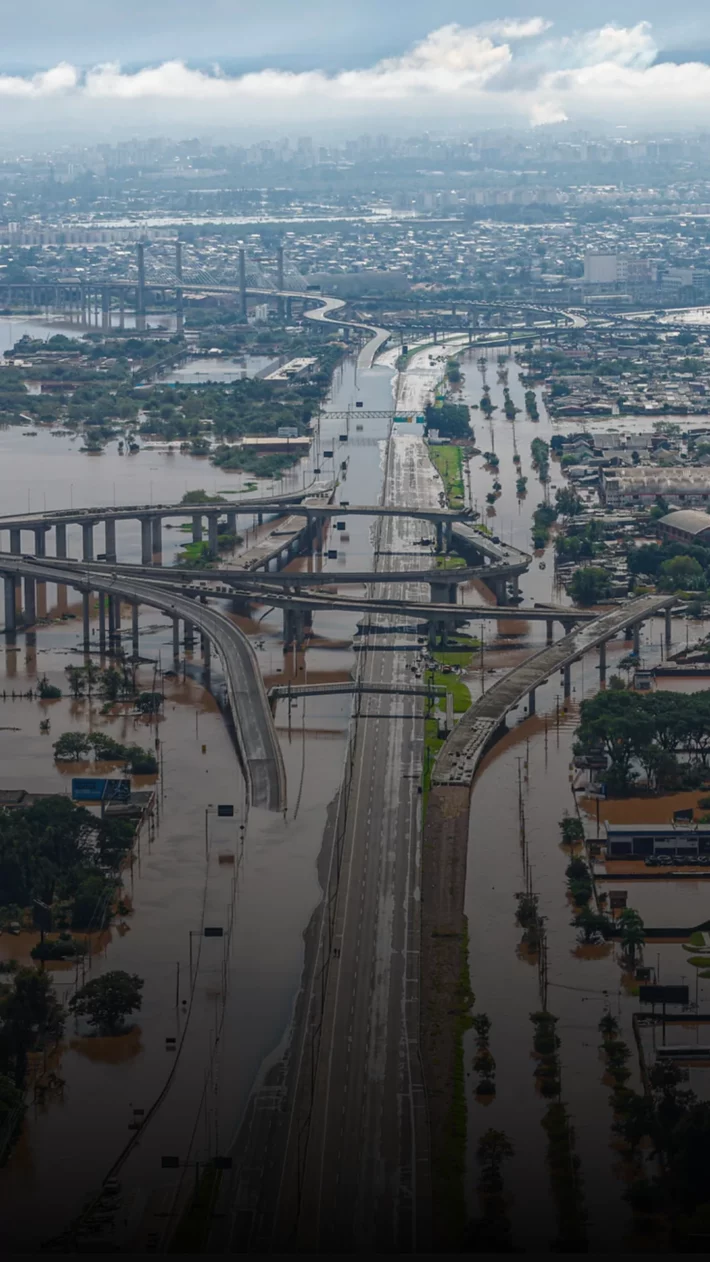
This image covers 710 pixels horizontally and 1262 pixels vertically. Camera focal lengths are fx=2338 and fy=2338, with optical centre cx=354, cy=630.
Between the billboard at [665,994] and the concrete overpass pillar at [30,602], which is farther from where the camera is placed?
the concrete overpass pillar at [30,602]

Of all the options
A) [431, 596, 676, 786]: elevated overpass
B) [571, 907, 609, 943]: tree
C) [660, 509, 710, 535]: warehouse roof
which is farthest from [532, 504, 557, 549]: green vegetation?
[571, 907, 609, 943]: tree

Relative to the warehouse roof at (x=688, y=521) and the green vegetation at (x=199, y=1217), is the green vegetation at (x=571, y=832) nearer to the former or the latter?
the green vegetation at (x=199, y=1217)

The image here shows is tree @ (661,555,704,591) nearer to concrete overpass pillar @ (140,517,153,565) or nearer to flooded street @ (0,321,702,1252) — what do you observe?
flooded street @ (0,321,702,1252)

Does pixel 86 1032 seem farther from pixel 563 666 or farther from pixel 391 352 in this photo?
pixel 391 352

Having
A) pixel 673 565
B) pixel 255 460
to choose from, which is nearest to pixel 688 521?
pixel 673 565

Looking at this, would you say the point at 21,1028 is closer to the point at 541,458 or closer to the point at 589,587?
the point at 589,587

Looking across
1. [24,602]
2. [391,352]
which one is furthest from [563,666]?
[391,352]

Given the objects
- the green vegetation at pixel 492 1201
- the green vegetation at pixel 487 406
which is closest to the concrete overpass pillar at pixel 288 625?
the green vegetation at pixel 492 1201

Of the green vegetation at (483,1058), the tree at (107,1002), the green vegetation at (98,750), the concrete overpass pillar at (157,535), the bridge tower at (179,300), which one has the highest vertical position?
the bridge tower at (179,300)
